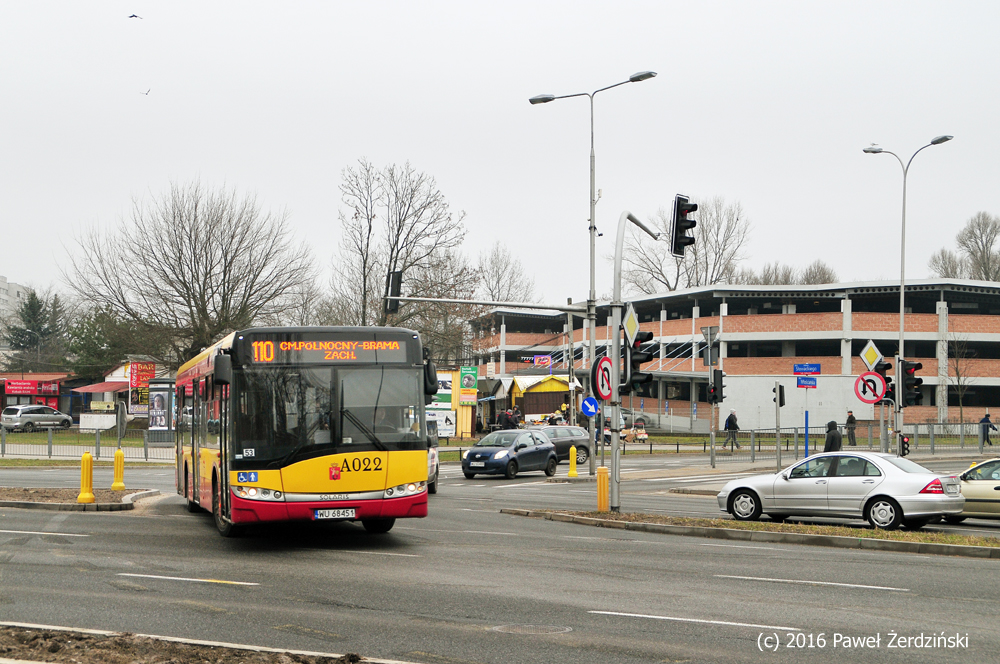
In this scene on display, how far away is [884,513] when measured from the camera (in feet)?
53.9

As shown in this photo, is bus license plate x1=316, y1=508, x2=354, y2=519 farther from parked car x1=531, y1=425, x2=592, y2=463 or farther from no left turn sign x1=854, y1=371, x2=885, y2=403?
parked car x1=531, y1=425, x2=592, y2=463

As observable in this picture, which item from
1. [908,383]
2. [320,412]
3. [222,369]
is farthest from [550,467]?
[222,369]

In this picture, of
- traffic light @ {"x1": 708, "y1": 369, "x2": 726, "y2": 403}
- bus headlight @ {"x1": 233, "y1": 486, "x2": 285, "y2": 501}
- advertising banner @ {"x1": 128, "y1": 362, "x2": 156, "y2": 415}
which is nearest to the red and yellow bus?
bus headlight @ {"x1": 233, "y1": 486, "x2": 285, "y2": 501}

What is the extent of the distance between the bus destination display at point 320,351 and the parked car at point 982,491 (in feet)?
38.0

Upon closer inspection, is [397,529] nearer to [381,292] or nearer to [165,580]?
[165,580]

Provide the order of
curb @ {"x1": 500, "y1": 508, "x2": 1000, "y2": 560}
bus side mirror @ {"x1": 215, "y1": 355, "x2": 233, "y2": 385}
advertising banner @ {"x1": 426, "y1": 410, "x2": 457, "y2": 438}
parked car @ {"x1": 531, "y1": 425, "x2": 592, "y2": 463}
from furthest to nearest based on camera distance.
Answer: advertising banner @ {"x1": 426, "y1": 410, "x2": 457, "y2": 438}
parked car @ {"x1": 531, "y1": 425, "x2": 592, "y2": 463}
curb @ {"x1": 500, "y1": 508, "x2": 1000, "y2": 560}
bus side mirror @ {"x1": 215, "y1": 355, "x2": 233, "y2": 385}

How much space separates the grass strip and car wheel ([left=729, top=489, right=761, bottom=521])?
41cm

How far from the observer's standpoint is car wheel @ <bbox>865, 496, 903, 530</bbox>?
1630 cm

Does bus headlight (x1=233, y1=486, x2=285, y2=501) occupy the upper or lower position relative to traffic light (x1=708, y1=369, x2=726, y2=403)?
lower

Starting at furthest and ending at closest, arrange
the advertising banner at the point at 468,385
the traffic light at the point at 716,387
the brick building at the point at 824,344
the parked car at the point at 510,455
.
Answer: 1. the brick building at the point at 824,344
2. the advertising banner at the point at 468,385
3. the traffic light at the point at 716,387
4. the parked car at the point at 510,455

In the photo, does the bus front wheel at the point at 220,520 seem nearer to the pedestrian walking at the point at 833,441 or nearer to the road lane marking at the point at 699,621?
the road lane marking at the point at 699,621

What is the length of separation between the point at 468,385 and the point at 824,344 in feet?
99.1

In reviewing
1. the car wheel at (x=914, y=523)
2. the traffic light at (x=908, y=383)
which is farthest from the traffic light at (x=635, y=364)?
the traffic light at (x=908, y=383)

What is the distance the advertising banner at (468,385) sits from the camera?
4484cm
